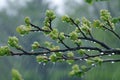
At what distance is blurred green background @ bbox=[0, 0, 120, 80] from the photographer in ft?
63.5

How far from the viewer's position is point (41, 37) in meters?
26.9

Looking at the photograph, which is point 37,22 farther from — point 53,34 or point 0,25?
point 53,34

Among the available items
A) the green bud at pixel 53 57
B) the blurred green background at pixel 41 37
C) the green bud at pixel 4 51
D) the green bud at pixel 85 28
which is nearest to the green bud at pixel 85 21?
the green bud at pixel 85 28

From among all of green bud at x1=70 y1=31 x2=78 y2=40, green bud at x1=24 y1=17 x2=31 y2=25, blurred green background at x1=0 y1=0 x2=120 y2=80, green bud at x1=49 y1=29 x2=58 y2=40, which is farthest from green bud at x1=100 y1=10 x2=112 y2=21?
blurred green background at x1=0 y1=0 x2=120 y2=80

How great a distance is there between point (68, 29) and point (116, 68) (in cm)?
561

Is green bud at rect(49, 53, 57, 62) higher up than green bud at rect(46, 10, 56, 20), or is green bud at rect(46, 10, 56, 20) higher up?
green bud at rect(46, 10, 56, 20)

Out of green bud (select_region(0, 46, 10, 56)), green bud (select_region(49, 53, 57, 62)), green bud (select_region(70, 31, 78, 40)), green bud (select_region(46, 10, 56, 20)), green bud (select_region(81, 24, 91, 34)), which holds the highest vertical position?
green bud (select_region(46, 10, 56, 20))

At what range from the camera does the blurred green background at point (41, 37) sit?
19.4 m

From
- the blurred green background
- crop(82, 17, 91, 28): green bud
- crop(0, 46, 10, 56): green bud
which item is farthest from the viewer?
the blurred green background

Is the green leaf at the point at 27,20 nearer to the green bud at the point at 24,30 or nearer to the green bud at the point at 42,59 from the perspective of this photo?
the green bud at the point at 24,30

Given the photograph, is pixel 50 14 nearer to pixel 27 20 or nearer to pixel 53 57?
pixel 27 20

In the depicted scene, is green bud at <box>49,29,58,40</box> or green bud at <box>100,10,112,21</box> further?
green bud at <box>100,10,112,21</box>

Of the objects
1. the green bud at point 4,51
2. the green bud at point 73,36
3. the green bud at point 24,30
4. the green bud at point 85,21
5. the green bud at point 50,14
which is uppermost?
the green bud at point 50,14

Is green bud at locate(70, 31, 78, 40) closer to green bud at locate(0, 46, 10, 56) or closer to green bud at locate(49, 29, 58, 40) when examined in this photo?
green bud at locate(49, 29, 58, 40)
